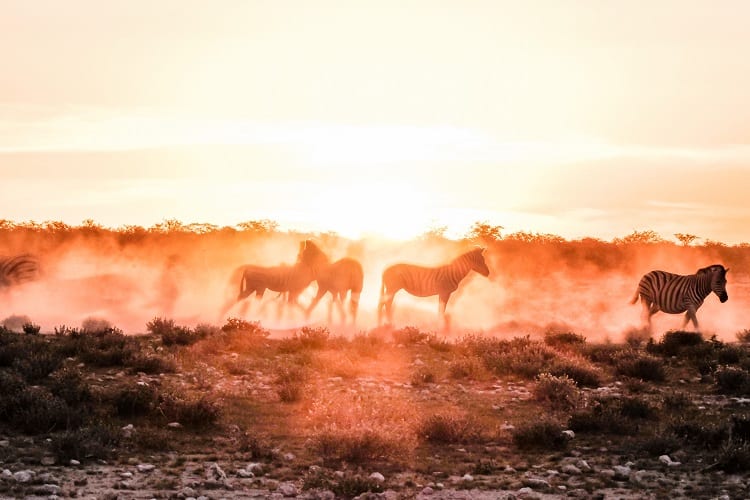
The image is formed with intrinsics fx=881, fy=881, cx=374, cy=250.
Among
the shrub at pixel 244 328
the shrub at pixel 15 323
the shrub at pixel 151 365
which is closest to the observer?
the shrub at pixel 151 365

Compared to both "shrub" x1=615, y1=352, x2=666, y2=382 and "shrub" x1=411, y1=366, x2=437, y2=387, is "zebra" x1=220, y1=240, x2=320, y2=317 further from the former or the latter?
"shrub" x1=615, y1=352, x2=666, y2=382

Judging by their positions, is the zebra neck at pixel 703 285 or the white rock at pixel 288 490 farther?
the zebra neck at pixel 703 285

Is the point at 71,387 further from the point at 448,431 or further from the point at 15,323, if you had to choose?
the point at 15,323

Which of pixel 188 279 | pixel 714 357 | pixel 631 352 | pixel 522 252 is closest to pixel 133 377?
pixel 631 352

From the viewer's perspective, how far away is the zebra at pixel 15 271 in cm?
3775

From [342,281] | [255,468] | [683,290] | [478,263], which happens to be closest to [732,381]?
[255,468]

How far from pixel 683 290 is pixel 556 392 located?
15757 millimetres

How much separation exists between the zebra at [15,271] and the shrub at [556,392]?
2740 centimetres

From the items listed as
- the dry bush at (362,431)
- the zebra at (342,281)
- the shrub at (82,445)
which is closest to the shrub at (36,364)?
the shrub at (82,445)

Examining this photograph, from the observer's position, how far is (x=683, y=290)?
31109 mm

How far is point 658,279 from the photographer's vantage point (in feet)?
105

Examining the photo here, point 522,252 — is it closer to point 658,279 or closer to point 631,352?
point 658,279

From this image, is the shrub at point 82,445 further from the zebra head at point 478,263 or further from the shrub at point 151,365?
the zebra head at point 478,263

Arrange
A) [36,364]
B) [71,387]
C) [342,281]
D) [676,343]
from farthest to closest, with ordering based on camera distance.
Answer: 1. [342,281]
2. [676,343]
3. [36,364]
4. [71,387]
